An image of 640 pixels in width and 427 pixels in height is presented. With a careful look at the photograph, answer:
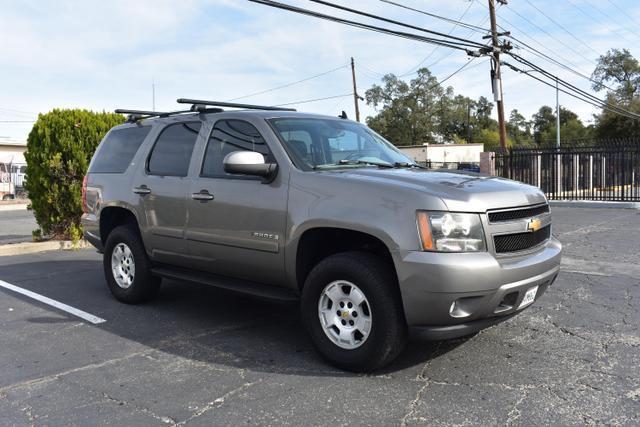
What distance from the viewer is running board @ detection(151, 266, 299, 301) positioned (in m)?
4.28

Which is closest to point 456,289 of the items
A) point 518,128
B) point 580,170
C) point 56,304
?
point 56,304

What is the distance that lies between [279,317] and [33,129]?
726cm

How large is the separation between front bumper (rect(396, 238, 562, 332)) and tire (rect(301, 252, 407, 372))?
14 cm

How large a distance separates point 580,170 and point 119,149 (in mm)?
19139

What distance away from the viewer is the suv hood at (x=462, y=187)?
3.55 meters

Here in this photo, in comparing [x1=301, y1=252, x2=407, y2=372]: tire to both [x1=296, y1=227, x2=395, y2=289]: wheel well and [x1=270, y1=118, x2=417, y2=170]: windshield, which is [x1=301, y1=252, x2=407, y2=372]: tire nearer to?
[x1=296, y1=227, x2=395, y2=289]: wheel well

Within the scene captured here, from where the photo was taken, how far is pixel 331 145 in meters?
4.73

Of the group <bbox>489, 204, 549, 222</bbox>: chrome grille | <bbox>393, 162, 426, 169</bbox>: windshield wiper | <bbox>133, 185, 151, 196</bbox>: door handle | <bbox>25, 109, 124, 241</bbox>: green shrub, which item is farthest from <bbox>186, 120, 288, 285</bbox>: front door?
<bbox>25, 109, 124, 241</bbox>: green shrub

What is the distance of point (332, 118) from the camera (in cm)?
522

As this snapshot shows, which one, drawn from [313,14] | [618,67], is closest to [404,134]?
[618,67]

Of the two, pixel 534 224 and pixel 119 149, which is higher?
pixel 119 149

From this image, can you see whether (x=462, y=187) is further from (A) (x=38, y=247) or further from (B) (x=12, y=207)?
(B) (x=12, y=207)

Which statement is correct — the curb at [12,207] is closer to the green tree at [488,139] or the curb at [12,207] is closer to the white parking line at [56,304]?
the white parking line at [56,304]

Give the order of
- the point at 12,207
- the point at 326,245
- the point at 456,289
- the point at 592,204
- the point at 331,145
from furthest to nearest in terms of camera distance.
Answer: the point at 12,207
the point at 592,204
the point at 331,145
the point at 326,245
the point at 456,289
